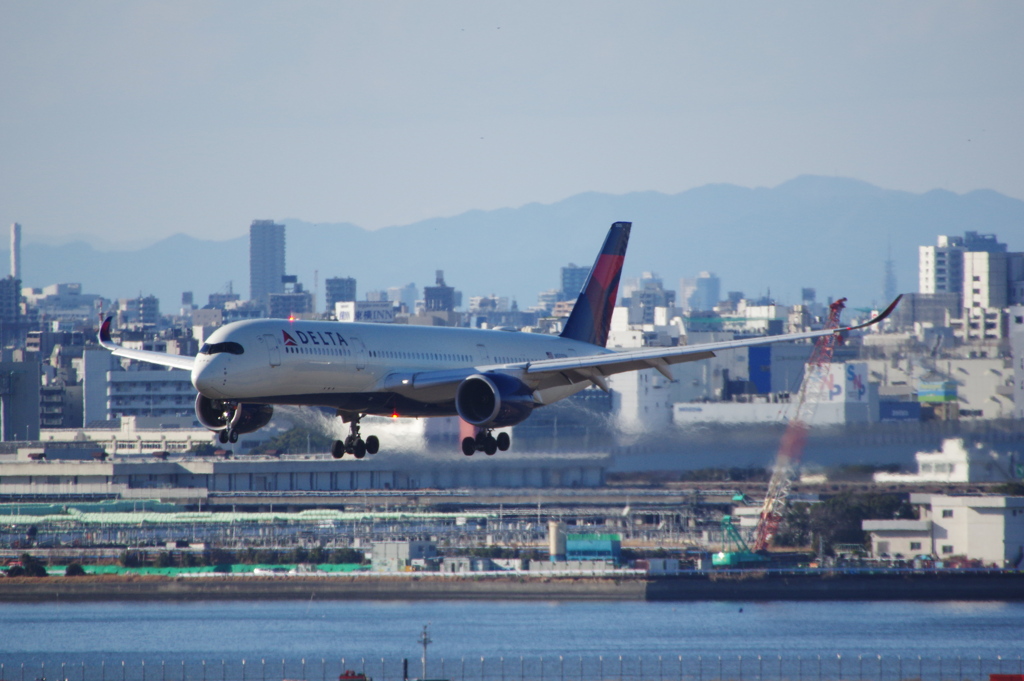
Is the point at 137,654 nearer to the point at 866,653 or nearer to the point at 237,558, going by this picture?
the point at 237,558

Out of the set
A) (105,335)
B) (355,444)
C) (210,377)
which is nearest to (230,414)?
(210,377)

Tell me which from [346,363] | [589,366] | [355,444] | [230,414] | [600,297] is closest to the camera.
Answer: [346,363]

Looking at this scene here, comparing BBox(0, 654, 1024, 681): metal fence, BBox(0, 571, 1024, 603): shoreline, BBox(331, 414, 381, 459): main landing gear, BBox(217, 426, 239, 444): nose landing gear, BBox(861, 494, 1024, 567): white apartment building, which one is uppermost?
BBox(217, 426, 239, 444): nose landing gear

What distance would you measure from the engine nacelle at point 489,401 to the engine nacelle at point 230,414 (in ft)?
20.5

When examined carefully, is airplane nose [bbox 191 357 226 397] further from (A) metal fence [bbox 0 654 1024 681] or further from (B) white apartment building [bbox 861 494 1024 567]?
(B) white apartment building [bbox 861 494 1024 567]

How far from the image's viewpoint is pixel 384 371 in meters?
51.6

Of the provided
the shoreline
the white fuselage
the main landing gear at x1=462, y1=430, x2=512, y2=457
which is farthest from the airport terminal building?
the main landing gear at x1=462, y1=430, x2=512, y2=457

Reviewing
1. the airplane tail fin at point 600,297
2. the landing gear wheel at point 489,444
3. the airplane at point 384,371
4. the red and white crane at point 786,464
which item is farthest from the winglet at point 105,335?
the red and white crane at point 786,464

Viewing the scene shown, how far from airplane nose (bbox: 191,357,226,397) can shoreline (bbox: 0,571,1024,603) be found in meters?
67.5

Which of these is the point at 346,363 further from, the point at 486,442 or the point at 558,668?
the point at 558,668

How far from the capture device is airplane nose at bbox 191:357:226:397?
1834 inches

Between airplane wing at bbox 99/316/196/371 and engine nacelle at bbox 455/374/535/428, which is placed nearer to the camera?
engine nacelle at bbox 455/374/535/428

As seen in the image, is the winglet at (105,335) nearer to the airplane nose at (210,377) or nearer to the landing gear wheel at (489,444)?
the airplane nose at (210,377)

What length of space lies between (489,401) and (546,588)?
61.7 metres
